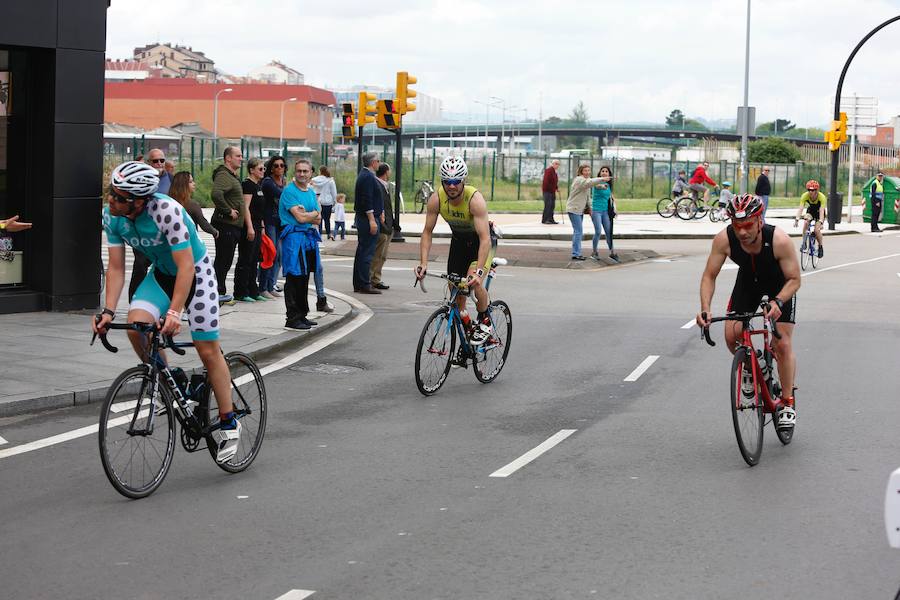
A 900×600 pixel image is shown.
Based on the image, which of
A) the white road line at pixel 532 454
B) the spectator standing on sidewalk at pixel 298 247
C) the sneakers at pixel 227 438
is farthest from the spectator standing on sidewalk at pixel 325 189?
the sneakers at pixel 227 438

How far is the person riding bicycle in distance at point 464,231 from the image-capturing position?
10.3 meters

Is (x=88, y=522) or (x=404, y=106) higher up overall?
(x=404, y=106)

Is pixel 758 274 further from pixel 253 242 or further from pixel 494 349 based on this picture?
pixel 253 242

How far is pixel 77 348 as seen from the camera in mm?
11867

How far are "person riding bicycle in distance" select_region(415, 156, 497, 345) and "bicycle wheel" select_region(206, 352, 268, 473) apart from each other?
2.61m

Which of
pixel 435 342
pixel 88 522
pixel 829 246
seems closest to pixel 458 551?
pixel 88 522

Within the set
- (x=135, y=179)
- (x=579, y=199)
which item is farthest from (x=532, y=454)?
(x=579, y=199)

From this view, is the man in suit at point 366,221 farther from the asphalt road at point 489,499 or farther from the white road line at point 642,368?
the white road line at point 642,368

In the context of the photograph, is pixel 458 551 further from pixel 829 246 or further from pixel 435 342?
pixel 829 246

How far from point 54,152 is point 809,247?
47.9 feet

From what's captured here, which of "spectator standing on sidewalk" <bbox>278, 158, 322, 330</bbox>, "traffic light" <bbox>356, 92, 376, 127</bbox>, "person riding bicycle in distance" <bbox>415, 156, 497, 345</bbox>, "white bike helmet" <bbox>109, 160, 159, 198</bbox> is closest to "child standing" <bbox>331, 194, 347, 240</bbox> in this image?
"traffic light" <bbox>356, 92, 376, 127</bbox>

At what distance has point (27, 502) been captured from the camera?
22.4 feet

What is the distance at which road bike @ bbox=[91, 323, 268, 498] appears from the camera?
6723 mm

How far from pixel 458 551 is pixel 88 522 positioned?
1.87 meters
